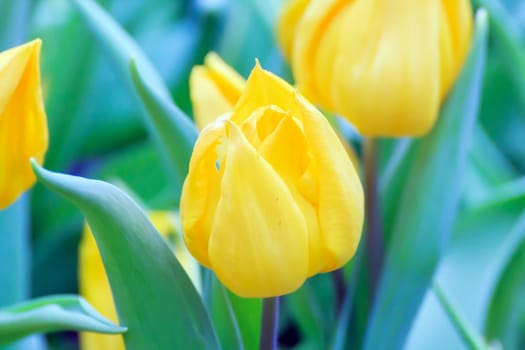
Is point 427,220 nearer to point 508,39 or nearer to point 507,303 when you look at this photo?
point 507,303

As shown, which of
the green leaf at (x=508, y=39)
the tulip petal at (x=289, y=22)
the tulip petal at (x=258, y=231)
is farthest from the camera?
the green leaf at (x=508, y=39)

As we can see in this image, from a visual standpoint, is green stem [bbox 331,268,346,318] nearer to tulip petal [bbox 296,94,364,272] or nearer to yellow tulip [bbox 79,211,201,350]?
yellow tulip [bbox 79,211,201,350]

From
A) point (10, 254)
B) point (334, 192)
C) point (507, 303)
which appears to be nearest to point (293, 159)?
point (334, 192)

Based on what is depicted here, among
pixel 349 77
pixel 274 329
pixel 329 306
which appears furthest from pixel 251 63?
pixel 274 329

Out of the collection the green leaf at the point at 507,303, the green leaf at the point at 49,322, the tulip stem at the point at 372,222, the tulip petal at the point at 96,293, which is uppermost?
the green leaf at the point at 49,322

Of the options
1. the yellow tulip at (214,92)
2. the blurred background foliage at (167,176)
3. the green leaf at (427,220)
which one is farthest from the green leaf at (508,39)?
the yellow tulip at (214,92)

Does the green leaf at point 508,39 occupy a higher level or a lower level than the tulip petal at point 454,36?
lower

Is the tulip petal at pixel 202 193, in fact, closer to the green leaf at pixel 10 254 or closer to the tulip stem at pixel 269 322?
the tulip stem at pixel 269 322

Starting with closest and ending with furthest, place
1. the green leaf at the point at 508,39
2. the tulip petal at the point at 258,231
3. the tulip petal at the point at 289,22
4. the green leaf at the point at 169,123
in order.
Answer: the tulip petal at the point at 258,231, the green leaf at the point at 169,123, the tulip petal at the point at 289,22, the green leaf at the point at 508,39
